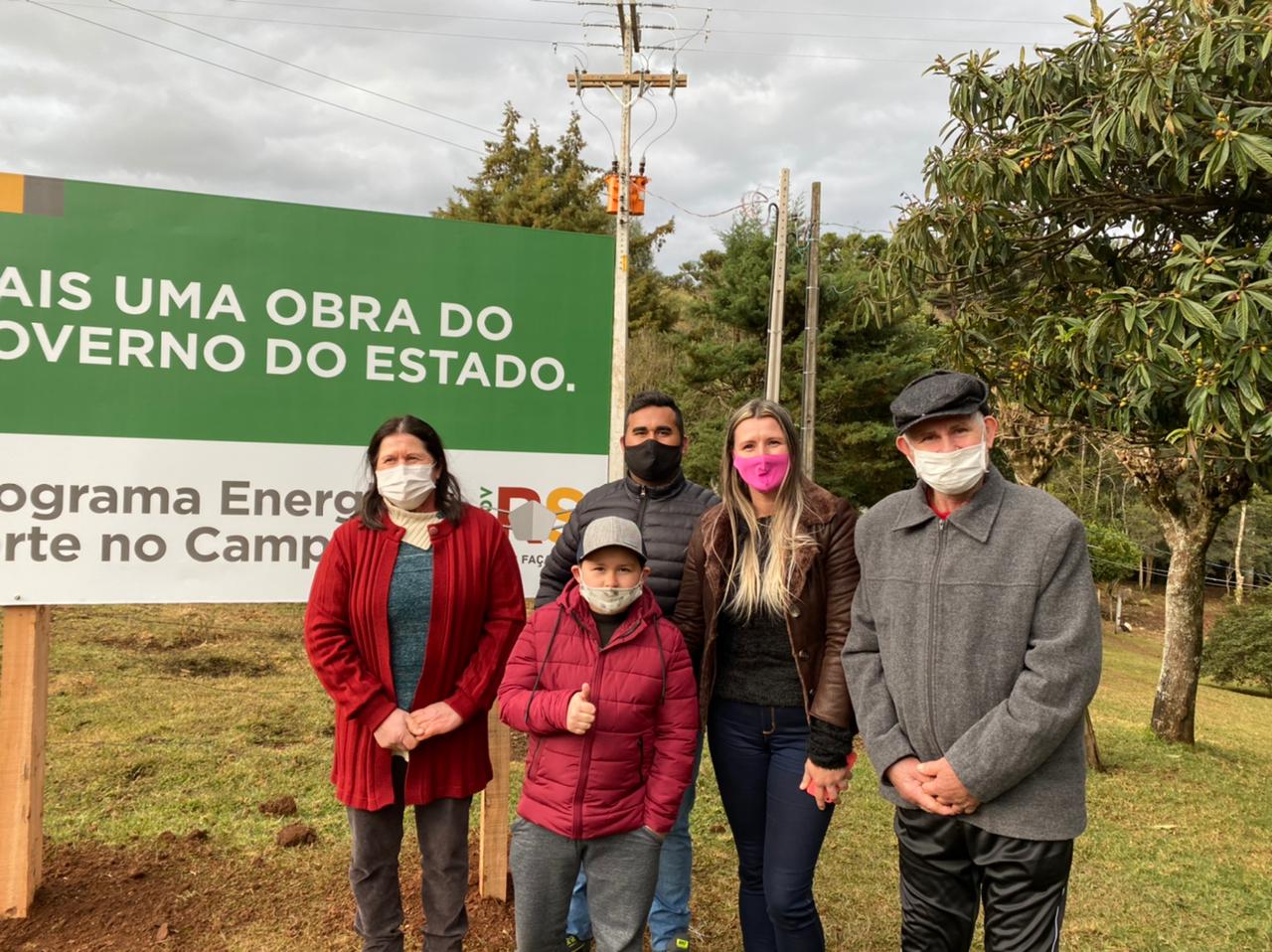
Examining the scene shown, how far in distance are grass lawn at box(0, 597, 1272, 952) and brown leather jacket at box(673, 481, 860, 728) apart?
150cm

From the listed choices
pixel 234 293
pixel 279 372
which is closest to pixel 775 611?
pixel 279 372

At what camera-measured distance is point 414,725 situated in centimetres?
246

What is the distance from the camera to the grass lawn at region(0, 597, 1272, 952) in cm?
331

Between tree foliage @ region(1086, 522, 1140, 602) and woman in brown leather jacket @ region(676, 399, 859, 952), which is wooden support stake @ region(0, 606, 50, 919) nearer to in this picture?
woman in brown leather jacket @ region(676, 399, 859, 952)

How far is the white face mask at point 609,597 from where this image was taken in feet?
7.69

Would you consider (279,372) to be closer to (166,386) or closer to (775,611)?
(166,386)

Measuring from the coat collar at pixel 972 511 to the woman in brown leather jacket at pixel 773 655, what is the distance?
10.8 inches

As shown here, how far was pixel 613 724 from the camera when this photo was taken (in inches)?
90.3

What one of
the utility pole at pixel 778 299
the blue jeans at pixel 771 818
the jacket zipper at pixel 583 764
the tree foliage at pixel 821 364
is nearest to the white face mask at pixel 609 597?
the jacket zipper at pixel 583 764

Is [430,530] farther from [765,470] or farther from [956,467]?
[956,467]

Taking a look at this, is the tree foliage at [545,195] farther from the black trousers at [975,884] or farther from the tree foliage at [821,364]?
the black trousers at [975,884]

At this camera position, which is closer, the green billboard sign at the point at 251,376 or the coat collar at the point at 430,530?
the coat collar at the point at 430,530

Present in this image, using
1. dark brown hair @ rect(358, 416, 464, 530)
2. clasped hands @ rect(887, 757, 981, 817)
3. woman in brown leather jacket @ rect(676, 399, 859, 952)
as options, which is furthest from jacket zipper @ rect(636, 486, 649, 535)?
clasped hands @ rect(887, 757, 981, 817)

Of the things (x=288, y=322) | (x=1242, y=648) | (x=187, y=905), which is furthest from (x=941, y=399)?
(x=1242, y=648)
